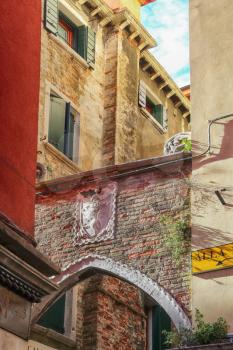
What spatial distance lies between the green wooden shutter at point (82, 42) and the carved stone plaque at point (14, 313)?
1127cm

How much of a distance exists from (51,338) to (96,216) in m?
2.99

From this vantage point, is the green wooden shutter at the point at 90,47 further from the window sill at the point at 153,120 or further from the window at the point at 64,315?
the window at the point at 64,315

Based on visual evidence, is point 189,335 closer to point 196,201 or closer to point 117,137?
point 196,201

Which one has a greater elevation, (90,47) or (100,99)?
(90,47)

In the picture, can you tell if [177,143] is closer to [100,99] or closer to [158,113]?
[100,99]

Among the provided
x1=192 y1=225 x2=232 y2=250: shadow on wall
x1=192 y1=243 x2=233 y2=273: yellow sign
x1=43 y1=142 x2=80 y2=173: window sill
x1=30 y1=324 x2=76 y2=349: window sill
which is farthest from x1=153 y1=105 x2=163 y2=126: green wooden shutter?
x1=192 y1=243 x2=233 y2=273: yellow sign

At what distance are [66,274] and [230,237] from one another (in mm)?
2863

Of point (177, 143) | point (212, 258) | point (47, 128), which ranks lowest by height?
point (212, 258)

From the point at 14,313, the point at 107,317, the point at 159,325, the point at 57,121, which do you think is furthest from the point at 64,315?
the point at 14,313

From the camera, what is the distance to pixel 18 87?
8.16m

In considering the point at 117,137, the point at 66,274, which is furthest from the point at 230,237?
the point at 117,137

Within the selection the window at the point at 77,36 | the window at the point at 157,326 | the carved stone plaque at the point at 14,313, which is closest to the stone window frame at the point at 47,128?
the window at the point at 77,36

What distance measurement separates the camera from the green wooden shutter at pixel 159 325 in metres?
16.7

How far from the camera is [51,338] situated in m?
15.0
